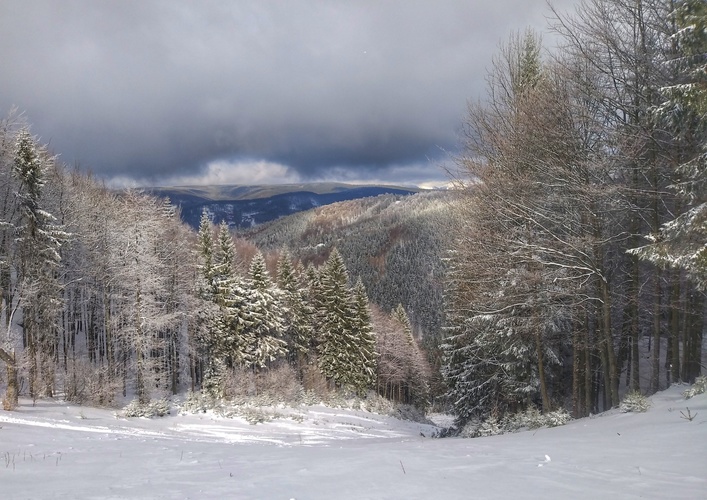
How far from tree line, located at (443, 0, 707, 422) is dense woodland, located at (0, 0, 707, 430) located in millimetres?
62

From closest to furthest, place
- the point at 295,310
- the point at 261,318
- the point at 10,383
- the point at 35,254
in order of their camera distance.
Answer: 1. the point at 10,383
2. the point at 35,254
3. the point at 261,318
4. the point at 295,310

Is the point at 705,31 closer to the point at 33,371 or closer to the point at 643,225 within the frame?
the point at 643,225

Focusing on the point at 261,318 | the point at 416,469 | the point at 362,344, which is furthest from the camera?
the point at 362,344

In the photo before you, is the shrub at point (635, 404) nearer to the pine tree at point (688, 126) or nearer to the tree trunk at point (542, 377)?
the pine tree at point (688, 126)

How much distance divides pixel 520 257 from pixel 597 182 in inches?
106

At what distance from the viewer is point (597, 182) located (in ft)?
35.7

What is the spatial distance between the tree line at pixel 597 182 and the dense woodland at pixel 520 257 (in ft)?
0.20

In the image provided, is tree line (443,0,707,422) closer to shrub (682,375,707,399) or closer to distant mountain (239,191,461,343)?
shrub (682,375,707,399)

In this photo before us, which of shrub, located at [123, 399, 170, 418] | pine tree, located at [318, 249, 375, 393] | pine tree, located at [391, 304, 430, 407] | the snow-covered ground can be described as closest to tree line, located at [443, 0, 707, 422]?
the snow-covered ground


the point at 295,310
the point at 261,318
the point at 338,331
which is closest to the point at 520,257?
the point at 261,318

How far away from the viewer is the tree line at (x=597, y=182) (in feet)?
30.4

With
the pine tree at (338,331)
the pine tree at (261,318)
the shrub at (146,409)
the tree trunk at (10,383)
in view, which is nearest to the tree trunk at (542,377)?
the shrub at (146,409)

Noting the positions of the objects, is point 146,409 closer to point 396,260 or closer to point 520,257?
point 520,257

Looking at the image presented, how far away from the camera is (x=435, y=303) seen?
121750 millimetres
